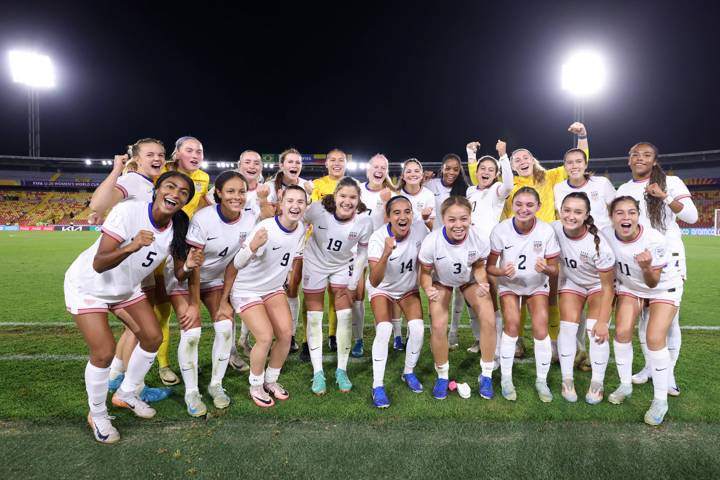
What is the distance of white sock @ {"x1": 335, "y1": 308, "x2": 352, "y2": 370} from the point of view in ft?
12.5

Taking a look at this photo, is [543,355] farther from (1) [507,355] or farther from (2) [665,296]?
(2) [665,296]

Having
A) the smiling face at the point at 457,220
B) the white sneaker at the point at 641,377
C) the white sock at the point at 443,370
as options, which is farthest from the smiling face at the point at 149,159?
the white sneaker at the point at 641,377

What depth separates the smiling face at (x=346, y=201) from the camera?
3.86 m

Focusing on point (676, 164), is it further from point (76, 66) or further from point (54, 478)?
point (76, 66)

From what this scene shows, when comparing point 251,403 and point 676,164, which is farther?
point 676,164

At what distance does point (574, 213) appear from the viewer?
3475mm

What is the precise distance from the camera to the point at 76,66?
168 feet

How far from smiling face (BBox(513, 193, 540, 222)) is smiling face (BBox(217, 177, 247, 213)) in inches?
93.1

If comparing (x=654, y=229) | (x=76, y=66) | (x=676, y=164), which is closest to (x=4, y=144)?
(x=76, y=66)

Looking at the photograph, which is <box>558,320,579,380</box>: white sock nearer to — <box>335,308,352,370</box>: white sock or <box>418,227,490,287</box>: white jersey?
<box>418,227,490,287</box>: white jersey

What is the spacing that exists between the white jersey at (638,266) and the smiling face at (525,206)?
67 centimetres

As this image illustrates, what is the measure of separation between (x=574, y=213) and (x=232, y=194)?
9.36ft

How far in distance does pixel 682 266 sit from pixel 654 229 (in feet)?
1.24

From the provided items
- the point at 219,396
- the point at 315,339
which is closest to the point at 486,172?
the point at 315,339
